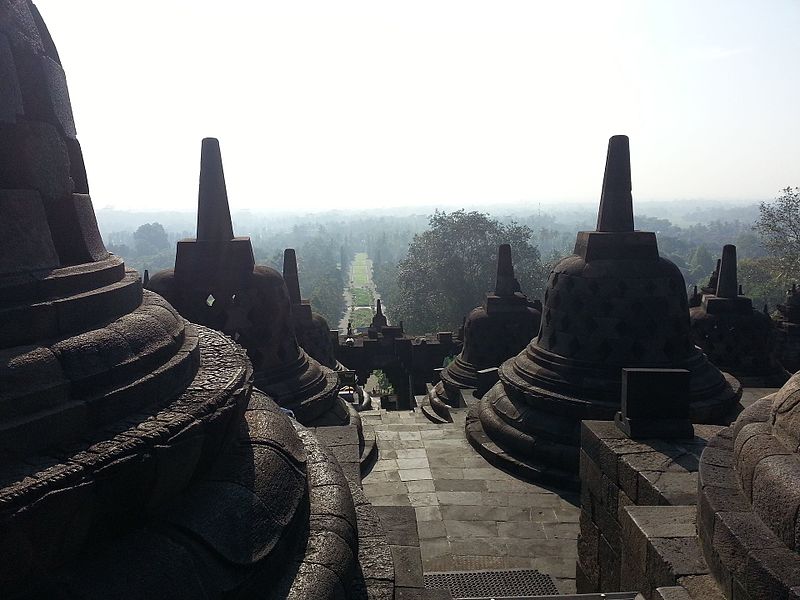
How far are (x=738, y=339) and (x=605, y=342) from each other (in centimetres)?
663

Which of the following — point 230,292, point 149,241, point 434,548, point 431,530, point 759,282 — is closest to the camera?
point 434,548

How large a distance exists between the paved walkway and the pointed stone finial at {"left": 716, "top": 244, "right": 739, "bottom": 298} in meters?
8.09

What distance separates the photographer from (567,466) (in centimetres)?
700

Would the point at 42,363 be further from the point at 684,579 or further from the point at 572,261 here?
the point at 572,261

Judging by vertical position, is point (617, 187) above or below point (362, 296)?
above

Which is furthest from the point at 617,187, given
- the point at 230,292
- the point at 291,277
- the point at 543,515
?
the point at 291,277

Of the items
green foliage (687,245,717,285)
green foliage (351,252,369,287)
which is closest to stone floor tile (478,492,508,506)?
green foliage (687,245,717,285)

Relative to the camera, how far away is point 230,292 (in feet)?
23.2

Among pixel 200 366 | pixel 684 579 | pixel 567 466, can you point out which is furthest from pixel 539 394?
pixel 200 366

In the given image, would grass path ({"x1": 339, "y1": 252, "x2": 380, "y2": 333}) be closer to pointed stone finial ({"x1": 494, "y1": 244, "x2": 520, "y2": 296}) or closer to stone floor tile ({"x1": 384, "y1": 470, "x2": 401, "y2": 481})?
pointed stone finial ({"x1": 494, "y1": 244, "x2": 520, "y2": 296})

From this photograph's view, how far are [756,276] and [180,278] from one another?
47.8 m

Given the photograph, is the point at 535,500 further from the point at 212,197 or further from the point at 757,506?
the point at 212,197

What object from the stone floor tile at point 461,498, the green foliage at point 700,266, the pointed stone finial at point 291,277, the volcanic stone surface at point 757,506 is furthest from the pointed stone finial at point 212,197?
the green foliage at point 700,266

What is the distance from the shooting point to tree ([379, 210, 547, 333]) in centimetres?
3597
